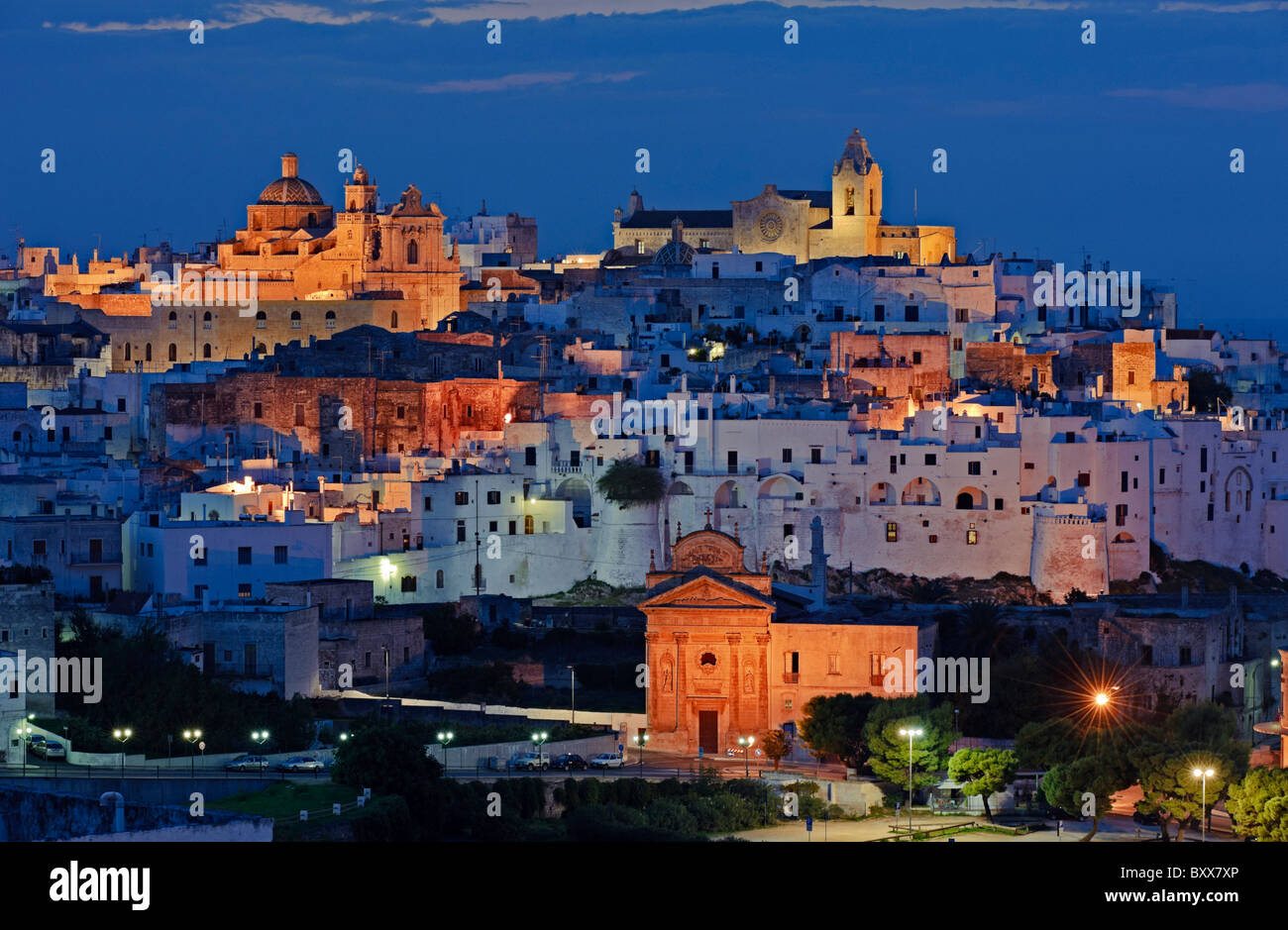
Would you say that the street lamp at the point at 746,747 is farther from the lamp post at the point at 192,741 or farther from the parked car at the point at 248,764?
the lamp post at the point at 192,741

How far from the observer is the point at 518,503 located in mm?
52750

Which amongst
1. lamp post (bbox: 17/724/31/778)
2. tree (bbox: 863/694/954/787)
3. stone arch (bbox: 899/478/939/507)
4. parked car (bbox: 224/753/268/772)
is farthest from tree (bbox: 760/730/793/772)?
lamp post (bbox: 17/724/31/778)

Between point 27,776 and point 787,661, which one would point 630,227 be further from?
point 27,776

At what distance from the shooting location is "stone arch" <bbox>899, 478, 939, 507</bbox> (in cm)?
5175

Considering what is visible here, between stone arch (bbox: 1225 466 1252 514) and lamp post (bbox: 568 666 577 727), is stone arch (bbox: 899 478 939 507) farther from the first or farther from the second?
lamp post (bbox: 568 666 577 727)

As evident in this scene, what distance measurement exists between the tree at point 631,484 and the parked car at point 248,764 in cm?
1493

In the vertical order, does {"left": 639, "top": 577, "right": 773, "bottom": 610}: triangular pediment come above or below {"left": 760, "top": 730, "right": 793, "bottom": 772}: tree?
above

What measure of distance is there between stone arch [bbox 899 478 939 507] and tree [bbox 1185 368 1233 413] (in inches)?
394

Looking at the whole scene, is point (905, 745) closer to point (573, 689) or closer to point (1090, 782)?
point (1090, 782)

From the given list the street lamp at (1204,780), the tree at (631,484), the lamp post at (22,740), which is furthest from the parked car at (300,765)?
the tree at (631,484)

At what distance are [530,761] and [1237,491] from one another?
770 inches

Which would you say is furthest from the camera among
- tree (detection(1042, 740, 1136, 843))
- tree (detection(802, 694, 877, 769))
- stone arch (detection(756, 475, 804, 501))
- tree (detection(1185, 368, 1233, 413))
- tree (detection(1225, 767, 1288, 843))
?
tree (detection(1185, 368, 1233, 413))

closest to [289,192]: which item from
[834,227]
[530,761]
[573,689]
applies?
[834,227]
